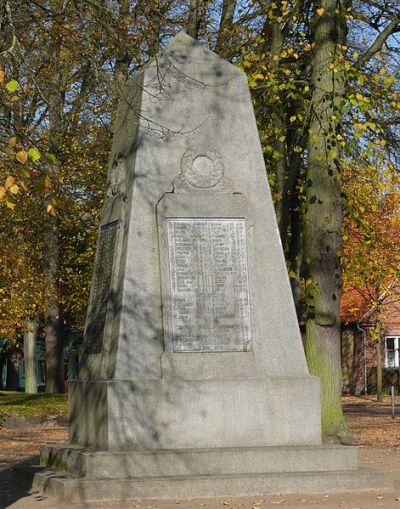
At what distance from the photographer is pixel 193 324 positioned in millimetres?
12133

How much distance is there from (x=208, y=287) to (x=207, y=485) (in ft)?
7.15

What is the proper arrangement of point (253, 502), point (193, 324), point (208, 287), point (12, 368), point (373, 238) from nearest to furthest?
point (253, 502) < point (193, 324) < point (208, 287) < point (373, 238) < point (12, 368)

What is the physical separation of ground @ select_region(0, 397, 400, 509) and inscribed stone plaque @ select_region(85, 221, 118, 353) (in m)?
1.71

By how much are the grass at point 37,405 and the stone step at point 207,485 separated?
15271 mm

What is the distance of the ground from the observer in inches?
420

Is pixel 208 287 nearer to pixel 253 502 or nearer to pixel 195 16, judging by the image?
pixel 253 502

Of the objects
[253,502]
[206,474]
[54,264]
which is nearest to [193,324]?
[206,474]

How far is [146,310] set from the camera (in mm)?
12070

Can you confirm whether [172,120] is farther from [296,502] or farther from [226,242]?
[296,502]

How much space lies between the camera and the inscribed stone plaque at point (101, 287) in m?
12.6

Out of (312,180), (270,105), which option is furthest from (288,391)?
(270,105)

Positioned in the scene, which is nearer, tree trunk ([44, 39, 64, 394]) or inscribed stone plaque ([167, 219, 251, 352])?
inscribed stone plaque ([167, 219, 251, 352])

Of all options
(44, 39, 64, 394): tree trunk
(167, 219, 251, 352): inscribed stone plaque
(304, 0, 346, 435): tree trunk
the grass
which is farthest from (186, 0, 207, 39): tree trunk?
(167, 219, 251, 352): inscribed stone plaque

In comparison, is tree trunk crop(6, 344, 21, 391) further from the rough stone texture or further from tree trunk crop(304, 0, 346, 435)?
the rough stone texture
